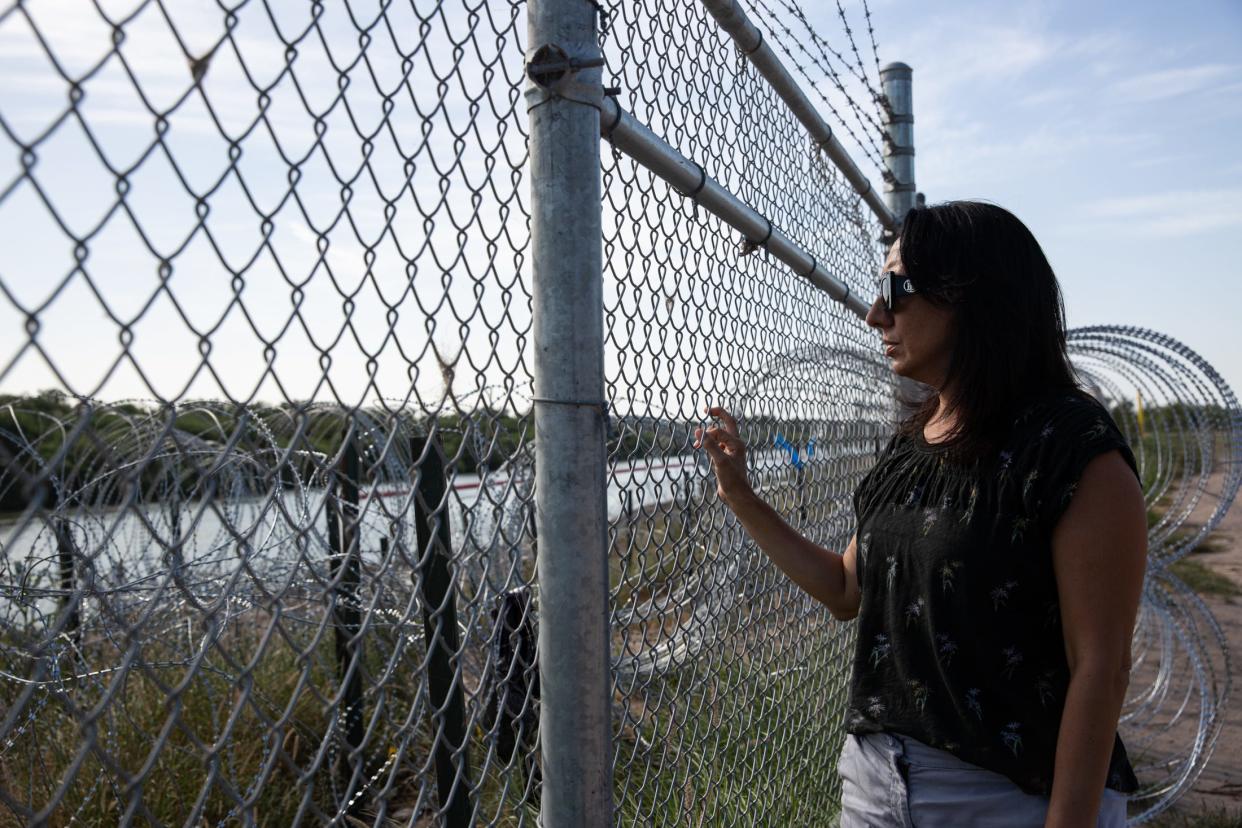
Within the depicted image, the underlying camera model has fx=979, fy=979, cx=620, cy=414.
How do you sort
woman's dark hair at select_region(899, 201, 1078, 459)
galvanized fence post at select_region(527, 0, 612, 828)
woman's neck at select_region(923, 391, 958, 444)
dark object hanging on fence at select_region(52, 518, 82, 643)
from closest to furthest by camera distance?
dark object hanging on fence at select_region(52, 518, 82, 643) < galvanized fence post at select_region(527, 0, 612, 828) < woman's dark hair at select_region(899, 201, 1078, 459) < woman's neck at select_region(923, 391, 958, 444)

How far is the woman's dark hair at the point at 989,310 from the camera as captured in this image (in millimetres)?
1964

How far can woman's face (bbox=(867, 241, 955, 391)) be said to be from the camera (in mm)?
2035

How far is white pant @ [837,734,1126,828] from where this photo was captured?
188 cm

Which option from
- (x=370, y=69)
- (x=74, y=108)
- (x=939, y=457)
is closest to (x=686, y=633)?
(x=939, y=457)

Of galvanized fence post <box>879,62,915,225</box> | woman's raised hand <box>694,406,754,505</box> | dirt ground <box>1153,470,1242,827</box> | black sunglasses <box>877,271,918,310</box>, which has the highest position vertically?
galvanized fence post <box>879,62,915,225</box>

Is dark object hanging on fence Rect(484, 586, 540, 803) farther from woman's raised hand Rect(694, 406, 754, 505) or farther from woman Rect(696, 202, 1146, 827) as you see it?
woman Rect(696, 202, 1146, 827)

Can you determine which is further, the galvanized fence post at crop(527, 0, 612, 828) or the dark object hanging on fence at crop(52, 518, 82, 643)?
the galvanized fence post at crop(527, 0, 612, 828)

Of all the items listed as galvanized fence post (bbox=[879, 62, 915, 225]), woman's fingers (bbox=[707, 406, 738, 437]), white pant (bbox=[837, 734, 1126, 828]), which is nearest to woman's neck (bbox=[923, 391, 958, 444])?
woman's fingers (bbox=[707, 406, 738, 437])

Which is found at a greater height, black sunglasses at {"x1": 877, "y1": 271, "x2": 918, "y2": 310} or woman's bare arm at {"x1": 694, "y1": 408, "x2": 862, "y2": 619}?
black sunglasses at {"x1": 877, "y1": 271, "x2": 918, "y2": 310}

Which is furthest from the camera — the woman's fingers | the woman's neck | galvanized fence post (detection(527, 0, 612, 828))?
the woman's fingers

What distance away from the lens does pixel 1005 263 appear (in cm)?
198

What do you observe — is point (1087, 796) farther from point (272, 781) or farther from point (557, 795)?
point (272, 781)

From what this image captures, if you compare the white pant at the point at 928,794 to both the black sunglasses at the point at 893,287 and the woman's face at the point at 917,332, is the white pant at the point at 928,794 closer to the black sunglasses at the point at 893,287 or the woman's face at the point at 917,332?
the woman's face at the point at 917,332

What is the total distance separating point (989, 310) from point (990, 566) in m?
0.52
